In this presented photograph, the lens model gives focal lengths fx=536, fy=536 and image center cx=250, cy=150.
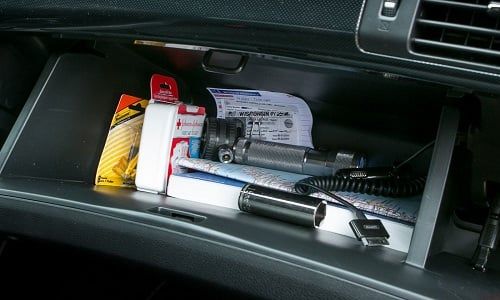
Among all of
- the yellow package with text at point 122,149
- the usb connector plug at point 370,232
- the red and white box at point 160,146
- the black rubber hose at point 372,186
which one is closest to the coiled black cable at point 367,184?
the black rubber hose at point 372,186

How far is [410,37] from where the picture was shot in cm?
53

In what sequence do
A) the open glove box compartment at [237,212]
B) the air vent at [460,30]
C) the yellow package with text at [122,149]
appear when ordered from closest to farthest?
the air vent at [460,30], the open glove box compartment at [237,212], the yellow package with text at [122,149]

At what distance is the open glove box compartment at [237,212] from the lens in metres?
0.61

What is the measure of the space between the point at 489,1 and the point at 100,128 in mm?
691

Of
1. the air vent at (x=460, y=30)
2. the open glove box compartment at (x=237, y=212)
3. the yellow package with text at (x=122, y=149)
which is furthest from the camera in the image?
the yellow package with text at (x=122, y=149)

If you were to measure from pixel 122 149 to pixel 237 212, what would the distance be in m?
0.30

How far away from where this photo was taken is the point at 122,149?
3.19 feet

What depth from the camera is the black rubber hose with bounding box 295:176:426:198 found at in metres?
0.81

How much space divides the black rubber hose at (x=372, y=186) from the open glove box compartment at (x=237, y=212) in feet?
0.25

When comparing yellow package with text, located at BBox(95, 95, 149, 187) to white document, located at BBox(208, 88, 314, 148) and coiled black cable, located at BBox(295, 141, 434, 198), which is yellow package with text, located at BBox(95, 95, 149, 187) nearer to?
white document, located at BBox(208, 88, 314, 148)

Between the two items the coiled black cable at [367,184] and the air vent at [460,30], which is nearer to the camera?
the air vent at [460,30]

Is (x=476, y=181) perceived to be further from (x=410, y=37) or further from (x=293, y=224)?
(x=410, y=37)

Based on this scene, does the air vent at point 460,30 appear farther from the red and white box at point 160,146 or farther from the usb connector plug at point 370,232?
the red and white box at point 160,146

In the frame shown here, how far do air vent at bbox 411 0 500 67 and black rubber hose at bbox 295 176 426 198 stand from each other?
311mm
